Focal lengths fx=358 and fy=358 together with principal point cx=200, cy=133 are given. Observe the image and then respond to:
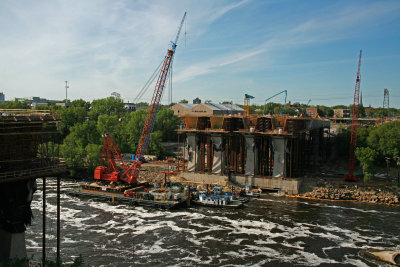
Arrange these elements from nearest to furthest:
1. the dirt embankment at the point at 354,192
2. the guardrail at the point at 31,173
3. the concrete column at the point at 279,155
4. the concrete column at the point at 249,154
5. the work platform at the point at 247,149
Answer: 1. the guardrail at the point at 31,173
2. the dirt embankment at the point at 354,192
3. the concrete column at the point at 279,155
4. the work platform at the point at 247,149
5. the concrete column at the point at 249,154

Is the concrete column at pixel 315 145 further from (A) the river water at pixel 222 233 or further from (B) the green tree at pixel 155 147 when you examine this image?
(B) the green tree at pixel 155 147

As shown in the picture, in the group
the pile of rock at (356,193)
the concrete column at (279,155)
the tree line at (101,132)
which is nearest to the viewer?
the pile of rock at (356,193)

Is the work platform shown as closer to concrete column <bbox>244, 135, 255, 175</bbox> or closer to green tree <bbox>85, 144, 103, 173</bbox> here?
concrete column <bbox>244, 135, 255, 175</bbox>

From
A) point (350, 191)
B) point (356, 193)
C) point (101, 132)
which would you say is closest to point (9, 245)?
point (350, 191)

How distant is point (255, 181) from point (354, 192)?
13416 mm

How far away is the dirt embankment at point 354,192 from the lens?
4600 centimetres

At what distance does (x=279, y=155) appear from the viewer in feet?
170

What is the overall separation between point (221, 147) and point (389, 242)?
29.2 metres

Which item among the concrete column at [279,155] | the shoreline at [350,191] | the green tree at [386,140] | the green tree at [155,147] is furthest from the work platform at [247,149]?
the green tree at [155,147]

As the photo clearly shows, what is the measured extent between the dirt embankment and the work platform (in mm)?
2809

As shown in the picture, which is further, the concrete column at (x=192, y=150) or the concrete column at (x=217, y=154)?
the concrete column at (x=192, y=150)

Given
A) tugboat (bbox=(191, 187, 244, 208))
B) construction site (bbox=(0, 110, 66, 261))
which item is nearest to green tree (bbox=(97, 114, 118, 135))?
tugboat (bbox=(191, 187, 244, 208))

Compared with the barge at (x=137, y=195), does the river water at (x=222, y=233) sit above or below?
below

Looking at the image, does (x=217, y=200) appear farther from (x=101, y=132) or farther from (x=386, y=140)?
(x=101, y=132)
